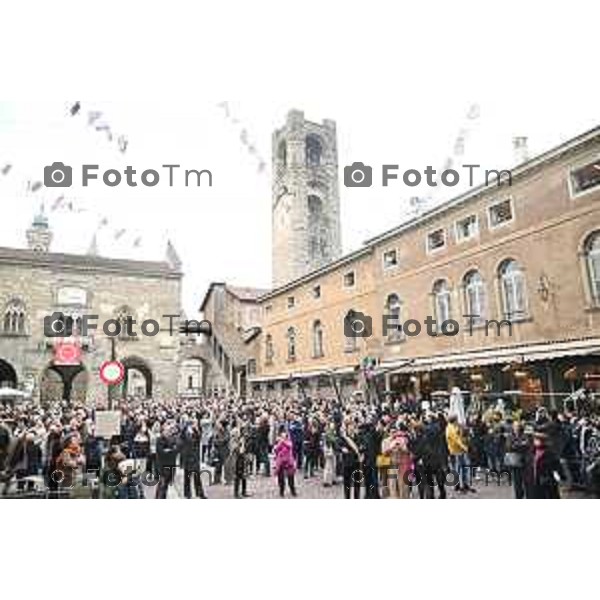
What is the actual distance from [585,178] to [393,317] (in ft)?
9.85

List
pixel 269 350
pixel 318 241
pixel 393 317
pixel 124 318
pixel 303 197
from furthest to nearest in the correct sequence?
1. pixel 318 241
2. pixel 303 197
3. pixel 269 350
4. pixel 393 317
5. pixel 124 318

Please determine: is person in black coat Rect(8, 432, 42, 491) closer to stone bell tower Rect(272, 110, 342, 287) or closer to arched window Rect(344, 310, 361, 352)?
arched window Rect(344, 310, 361, 352)

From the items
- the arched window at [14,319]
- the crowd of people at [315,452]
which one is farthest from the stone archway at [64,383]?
the arched window at [14,319]

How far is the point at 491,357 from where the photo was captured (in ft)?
23.7

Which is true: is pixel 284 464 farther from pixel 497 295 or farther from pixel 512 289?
pixel 512 289

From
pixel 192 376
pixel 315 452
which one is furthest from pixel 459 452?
pixel 192 376

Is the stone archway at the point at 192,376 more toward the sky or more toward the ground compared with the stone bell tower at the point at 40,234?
more toward the ground

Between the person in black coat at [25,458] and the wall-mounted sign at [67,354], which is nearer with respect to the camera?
the person in black coat at [25,458]

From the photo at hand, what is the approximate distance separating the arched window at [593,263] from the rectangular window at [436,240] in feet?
7.73

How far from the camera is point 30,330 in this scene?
698 centimetres

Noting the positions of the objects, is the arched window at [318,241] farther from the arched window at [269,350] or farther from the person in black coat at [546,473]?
the person in black coat at [546,473]

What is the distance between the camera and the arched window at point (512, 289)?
7.31m
